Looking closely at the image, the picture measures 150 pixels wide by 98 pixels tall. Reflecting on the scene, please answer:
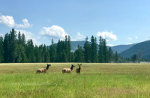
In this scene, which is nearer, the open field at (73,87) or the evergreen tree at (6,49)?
the open field at (73,87)

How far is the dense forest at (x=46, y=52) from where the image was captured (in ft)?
343

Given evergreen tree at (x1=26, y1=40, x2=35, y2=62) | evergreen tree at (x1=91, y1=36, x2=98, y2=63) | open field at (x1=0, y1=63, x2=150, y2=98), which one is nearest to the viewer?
open field at (x1=0, y1=63, x2=150, y2=98)

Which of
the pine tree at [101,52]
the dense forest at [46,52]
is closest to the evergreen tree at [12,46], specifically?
the dense forest at [46,52]

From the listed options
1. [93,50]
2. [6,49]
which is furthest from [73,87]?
[93,50]

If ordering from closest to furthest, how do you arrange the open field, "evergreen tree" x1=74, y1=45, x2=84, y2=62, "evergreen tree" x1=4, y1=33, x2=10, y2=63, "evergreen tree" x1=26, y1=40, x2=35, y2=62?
the open field, "evergreen tree" x1=4, y1=33, x2=10, y2=63, "evergreen tree" x1=26, y1=40, x2=35, y2=62, "evergreen tree" x1=74, y1=45, x2=84, y2=62

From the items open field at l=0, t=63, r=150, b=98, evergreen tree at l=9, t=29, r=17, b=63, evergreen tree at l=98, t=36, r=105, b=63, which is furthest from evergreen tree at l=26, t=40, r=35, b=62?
open field at l=0, t=63, r=150, b=98

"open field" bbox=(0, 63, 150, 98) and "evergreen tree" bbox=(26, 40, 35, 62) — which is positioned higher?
"evergreen tree" bbox=(26, 40, 35, 62)

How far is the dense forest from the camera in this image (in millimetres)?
104438

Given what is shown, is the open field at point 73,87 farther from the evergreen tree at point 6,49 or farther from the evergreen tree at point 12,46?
the evergreen tree at point 6,49

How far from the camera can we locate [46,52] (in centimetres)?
11938

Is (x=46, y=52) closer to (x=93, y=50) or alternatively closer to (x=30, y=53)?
(x=30, y=53)

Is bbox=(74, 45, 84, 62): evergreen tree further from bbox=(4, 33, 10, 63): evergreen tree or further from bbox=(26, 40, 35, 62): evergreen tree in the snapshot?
bbox=(4, 33, 10, 63): evergreen tree

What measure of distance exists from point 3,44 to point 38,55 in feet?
60.4

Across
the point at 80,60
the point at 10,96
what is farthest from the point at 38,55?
the point at 10,96
